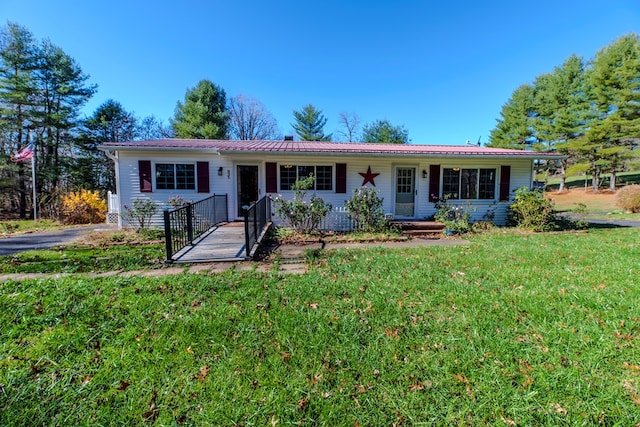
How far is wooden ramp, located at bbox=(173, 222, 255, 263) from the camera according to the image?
5.38 m

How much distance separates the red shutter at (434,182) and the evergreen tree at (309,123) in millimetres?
18872

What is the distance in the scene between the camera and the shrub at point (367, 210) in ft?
27.6

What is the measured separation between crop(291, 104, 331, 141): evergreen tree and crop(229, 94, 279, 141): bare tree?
14.1 feet

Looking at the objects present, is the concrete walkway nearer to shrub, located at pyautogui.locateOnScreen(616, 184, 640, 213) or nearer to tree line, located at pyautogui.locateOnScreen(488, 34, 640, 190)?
shrub, located at pyautogui.locateOnScreen(616, 184, 640, 213)

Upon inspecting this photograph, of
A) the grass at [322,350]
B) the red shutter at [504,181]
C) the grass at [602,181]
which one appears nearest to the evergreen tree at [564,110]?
the grass at [602,181]

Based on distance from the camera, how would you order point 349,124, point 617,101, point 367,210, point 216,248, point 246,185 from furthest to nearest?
point 349,124, point 617,101, point 246,185, point 367,210, point 216,248

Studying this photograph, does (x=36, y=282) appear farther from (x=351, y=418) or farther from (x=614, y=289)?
(x=614, y=289)

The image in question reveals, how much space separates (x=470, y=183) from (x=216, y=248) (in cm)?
939

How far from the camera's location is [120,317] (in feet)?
10.00

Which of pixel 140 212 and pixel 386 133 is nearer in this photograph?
pixel 140 212

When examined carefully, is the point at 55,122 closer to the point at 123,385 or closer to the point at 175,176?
the point at 175,176

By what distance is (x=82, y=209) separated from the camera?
38.9 feet

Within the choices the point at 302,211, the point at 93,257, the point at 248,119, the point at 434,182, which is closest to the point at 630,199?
the point at 434,182

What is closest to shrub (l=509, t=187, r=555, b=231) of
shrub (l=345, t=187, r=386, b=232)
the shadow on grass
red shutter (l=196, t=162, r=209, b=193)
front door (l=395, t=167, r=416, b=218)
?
front door (l=395, t=167, r=416, b=218)
